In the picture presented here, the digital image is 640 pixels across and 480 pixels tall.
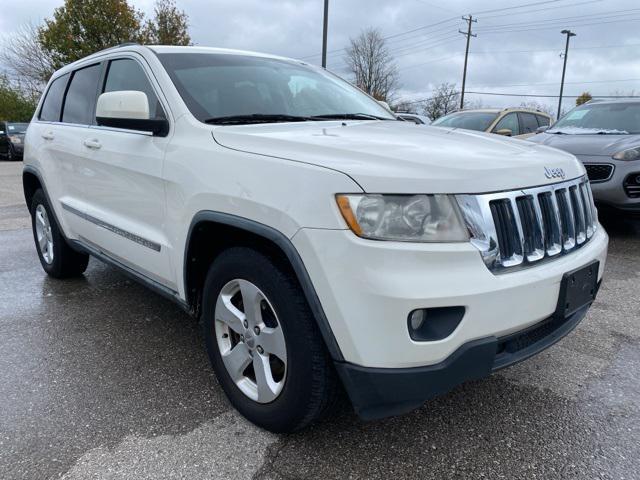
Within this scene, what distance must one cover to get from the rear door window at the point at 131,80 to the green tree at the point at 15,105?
34797mm

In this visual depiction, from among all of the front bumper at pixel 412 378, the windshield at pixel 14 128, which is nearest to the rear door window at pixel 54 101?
the front bumper at pixel 412 378

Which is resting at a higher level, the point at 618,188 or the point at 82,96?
the point at 82,96

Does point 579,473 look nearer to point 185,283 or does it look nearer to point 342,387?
point 342,387

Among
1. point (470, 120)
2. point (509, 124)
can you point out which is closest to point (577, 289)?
point (470, 120)

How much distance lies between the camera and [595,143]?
5730 mm

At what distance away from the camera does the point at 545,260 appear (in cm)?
204

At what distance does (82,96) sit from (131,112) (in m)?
1.55

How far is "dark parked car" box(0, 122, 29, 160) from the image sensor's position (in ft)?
67.9

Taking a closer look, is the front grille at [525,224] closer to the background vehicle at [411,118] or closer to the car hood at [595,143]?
the background vehicle at [411,118]

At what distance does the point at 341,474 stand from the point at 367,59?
5203 cm

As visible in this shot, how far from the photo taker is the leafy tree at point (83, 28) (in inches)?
859

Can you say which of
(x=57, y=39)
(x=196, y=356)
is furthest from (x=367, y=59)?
(x=196, y=356)

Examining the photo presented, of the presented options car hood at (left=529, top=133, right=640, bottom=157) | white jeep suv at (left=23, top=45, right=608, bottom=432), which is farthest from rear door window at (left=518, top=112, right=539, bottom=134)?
white jeep suv at (left=23, top=45, right=608, bottom=432)

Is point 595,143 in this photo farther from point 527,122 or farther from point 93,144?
point 93,144
